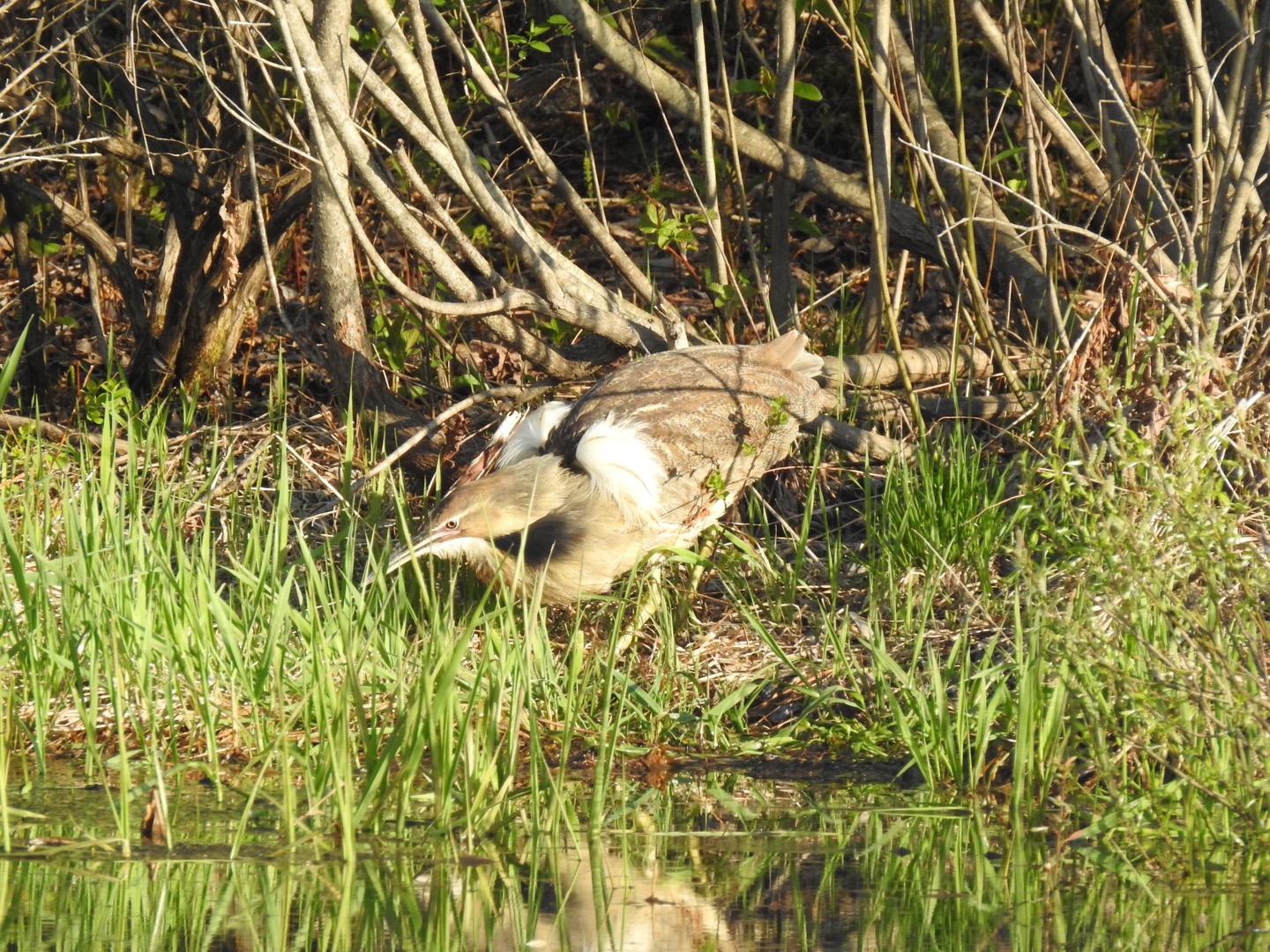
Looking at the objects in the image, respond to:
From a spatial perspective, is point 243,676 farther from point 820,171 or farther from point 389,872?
point 820,171

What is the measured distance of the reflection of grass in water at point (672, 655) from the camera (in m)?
3.12

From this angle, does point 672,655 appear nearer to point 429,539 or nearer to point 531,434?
point 429,539

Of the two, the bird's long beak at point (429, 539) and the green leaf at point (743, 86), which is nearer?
the bird's long beak at point (429, 539)

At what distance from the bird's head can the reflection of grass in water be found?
→ 0.59ft

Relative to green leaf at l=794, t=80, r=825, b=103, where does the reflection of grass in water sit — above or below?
below

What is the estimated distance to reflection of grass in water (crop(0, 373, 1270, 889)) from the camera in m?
3.12

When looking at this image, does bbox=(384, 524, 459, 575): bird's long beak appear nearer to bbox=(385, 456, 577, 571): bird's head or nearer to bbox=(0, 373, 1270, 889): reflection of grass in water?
bbox=(385, 456, 577, 571): bird's head

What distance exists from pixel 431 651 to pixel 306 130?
12.5ft

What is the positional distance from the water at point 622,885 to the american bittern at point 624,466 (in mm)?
1314

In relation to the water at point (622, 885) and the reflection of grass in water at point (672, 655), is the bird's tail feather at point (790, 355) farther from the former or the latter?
the water at point (622, 885)

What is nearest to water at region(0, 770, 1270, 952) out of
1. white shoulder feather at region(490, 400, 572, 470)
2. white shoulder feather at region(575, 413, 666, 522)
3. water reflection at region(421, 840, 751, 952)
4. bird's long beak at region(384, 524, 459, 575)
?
water reflection at region(421, 840, 751, 952)

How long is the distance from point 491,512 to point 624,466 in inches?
17.0

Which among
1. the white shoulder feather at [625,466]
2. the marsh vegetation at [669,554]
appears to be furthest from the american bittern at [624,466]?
the marsh vegetation at [669,554]

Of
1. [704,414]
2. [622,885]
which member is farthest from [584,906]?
[704,414]
